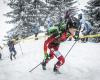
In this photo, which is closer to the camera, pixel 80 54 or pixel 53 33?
pixel 53 33

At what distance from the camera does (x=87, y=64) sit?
10664 mm

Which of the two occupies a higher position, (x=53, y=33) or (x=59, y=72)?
(x=53, y=33)

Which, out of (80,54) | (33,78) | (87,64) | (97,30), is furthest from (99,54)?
→ (97,30)

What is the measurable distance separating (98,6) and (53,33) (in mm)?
16590

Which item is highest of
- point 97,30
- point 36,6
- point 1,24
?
point 36,6

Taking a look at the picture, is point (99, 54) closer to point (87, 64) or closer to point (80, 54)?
point (80, 54)

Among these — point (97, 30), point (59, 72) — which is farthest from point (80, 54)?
point (97, 30)

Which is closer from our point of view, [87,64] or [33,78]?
[33,78]

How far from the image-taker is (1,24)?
65.8m

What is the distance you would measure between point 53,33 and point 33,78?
1810 millimetres

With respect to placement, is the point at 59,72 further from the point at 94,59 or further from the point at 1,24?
the point at 1,24

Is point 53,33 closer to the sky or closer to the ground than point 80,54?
closer to the sky

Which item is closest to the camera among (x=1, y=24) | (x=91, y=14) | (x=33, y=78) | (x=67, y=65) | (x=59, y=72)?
(x=33, y=78)

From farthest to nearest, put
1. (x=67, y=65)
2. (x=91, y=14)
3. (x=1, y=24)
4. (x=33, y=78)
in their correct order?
(x=1, y=24) → (x=91, y=14) → (x=67, y=65) → (x=33, y=78)
